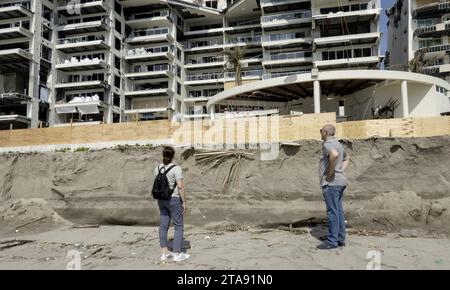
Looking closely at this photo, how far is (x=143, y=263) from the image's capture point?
562 cm

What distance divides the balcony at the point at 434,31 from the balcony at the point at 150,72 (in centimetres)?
3387

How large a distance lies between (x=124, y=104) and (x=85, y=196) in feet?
149

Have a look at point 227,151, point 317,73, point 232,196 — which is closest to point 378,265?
point 232,196

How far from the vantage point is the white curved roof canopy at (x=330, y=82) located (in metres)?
20.8

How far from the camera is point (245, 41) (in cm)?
5528

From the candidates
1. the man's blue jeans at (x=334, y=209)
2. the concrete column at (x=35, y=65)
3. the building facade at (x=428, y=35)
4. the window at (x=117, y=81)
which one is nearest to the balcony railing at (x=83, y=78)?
the window at (x=117, y=81)

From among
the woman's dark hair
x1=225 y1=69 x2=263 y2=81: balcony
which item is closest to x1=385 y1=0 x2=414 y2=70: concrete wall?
x1=225 y1=69 x2=263 y2=81: balcony

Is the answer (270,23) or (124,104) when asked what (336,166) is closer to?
(270,23)

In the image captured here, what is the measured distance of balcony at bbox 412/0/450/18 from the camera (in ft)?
151

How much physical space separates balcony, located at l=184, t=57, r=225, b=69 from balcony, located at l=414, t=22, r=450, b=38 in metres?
27.0

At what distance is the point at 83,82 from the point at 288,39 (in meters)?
28.2

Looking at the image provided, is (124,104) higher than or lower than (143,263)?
higher

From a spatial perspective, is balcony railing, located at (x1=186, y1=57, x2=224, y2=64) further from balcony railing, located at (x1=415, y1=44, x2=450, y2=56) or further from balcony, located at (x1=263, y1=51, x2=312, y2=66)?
balcony railing, located at (x1=415, y1=44, x2=450, y2=56)
